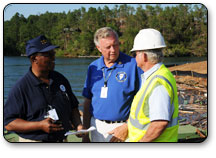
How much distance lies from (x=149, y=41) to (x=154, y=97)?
1.60 ft

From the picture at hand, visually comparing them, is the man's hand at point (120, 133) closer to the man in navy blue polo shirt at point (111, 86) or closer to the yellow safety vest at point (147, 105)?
the man in navy blue polo shirt at point (111, 86)

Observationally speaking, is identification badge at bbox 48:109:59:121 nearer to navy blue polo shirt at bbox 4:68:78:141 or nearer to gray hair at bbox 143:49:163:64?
navy blue polo shirt at bbox 4:68:78:141

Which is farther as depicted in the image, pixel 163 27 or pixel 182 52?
pixel 182 52

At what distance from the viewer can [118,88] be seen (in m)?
3.06

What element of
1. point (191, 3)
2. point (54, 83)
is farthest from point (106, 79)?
point (191, 3)

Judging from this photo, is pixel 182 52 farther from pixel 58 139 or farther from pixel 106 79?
pixel 58 139

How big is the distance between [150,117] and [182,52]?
6.08 metres

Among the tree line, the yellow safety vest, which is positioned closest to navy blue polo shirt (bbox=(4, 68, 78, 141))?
the yellow safety vest

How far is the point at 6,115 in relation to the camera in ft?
8.43

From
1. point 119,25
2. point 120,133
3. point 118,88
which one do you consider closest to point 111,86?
point 118,88

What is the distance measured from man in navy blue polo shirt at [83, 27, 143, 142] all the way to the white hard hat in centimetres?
63

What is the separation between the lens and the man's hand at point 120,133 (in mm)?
2957

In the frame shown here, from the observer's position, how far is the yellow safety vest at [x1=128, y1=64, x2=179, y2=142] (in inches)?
89.6

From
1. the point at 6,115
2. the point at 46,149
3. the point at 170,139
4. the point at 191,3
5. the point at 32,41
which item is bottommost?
the point at 46,149
